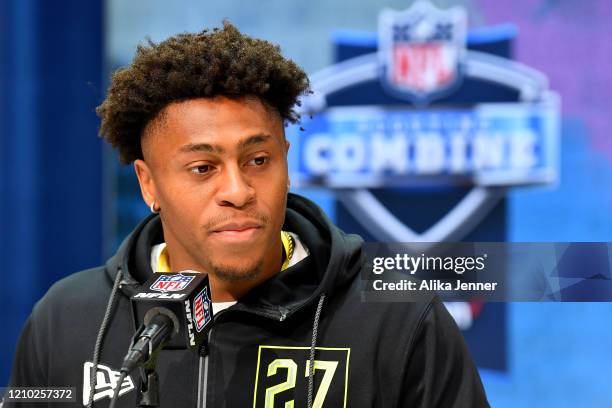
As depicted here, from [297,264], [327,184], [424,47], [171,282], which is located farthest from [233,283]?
[424,47]

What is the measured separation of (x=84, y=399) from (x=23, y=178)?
71.1 inches

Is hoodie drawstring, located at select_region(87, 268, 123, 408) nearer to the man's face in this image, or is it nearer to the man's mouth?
the man's face

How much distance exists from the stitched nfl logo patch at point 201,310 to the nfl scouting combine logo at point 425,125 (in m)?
1.69

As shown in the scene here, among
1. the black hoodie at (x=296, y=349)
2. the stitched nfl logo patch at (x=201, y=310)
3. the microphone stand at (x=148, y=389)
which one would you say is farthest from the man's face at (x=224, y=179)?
the microphone stand at (x=148, y=389)

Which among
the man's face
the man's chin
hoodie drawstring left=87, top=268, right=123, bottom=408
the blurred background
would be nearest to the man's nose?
the man's face

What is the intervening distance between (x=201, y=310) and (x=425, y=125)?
6.10 ft

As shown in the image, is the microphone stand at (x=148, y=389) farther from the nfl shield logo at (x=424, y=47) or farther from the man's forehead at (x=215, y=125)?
the nfl shield logo at (x=424, y=47)

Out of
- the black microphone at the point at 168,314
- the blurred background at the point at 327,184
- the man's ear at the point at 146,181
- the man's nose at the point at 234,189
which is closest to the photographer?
the black microphone at the point at 168,314

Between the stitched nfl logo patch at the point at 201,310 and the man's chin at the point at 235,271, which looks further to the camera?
the man's chin at the point at 235,271

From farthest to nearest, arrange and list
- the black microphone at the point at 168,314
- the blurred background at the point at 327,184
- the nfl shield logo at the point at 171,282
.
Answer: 1. the blurred background at the point at 327,184
2. the nfl shield logo at the point at 171,282
3. the black microphone at the point at 168,314

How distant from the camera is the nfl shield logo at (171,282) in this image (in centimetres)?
130

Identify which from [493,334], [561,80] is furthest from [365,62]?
[493,334]

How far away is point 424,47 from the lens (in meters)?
3.03

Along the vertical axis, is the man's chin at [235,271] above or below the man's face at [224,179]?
below
